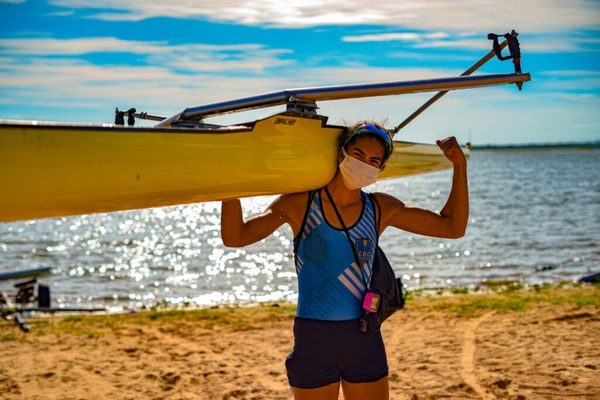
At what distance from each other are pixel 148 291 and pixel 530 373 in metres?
12.7

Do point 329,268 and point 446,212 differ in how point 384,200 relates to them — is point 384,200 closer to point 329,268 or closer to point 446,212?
point 446,212

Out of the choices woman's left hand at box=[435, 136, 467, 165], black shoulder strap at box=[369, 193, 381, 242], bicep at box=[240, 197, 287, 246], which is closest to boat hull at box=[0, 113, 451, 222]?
bicep at box=[240, 197, 287, 246]

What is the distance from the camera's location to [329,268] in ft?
11.1

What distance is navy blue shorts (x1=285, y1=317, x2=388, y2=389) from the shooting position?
331 cm

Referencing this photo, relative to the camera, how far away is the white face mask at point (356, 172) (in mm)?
3365

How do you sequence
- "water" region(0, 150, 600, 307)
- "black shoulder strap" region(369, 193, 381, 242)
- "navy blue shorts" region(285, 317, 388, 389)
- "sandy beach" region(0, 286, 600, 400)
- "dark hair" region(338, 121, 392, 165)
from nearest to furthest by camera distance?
1. "navy blue shorts" region(285, 317, 388, 389)
2. "dark hair" region(338, 121, 392, 165)
3. "black shoulder strap" region(369, 193, 381, 242)
4. "sandy beach" region(0, 286, 600, 400)
5. "water" region(0, 150, 600, 307)

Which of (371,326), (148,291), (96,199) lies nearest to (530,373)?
(371,326)

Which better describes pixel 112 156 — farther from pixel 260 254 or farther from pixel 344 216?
pixel 260 254

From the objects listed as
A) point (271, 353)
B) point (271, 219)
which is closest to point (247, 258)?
point (271, 353)

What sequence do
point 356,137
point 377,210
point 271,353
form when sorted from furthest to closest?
point 271,353 → point 377,210 → point 356,137

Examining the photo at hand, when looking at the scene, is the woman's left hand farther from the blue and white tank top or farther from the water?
the water

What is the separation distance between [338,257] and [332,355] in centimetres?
45

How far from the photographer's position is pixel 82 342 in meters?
8.79

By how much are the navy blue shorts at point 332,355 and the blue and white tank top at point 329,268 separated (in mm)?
57
